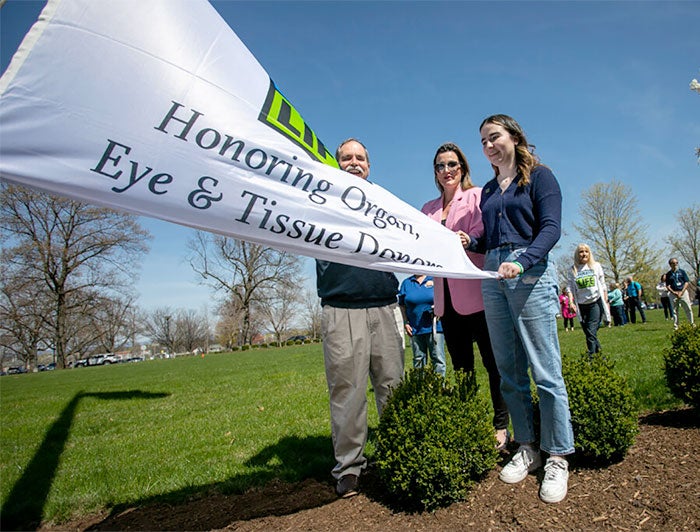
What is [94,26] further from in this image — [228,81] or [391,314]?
[391,314]

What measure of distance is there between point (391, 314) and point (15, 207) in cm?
4174

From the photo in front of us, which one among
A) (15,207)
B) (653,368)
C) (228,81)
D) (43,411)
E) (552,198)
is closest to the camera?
(228,81)

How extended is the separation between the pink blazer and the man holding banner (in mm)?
487

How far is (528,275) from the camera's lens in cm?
297

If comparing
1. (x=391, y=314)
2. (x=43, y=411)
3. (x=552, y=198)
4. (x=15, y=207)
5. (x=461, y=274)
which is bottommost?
(x=43, y=411)

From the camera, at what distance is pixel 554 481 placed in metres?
2.86

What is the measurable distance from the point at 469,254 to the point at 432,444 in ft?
5.41

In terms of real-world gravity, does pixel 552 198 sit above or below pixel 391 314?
above

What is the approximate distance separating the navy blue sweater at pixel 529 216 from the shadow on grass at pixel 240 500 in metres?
2.41

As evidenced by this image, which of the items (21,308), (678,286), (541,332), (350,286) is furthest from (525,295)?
(21,308)

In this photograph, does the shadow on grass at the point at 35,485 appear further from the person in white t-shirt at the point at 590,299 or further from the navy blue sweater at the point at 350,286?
the person in white t-shirt at the point at 590,299

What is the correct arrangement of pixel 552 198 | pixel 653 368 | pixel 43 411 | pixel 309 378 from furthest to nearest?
pixel 309 378, pixel 43 411, pixel 653 368, pixel 552 198

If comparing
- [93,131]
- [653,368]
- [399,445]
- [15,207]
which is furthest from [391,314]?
[15,207]

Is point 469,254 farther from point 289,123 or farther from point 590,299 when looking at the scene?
point 590,299
